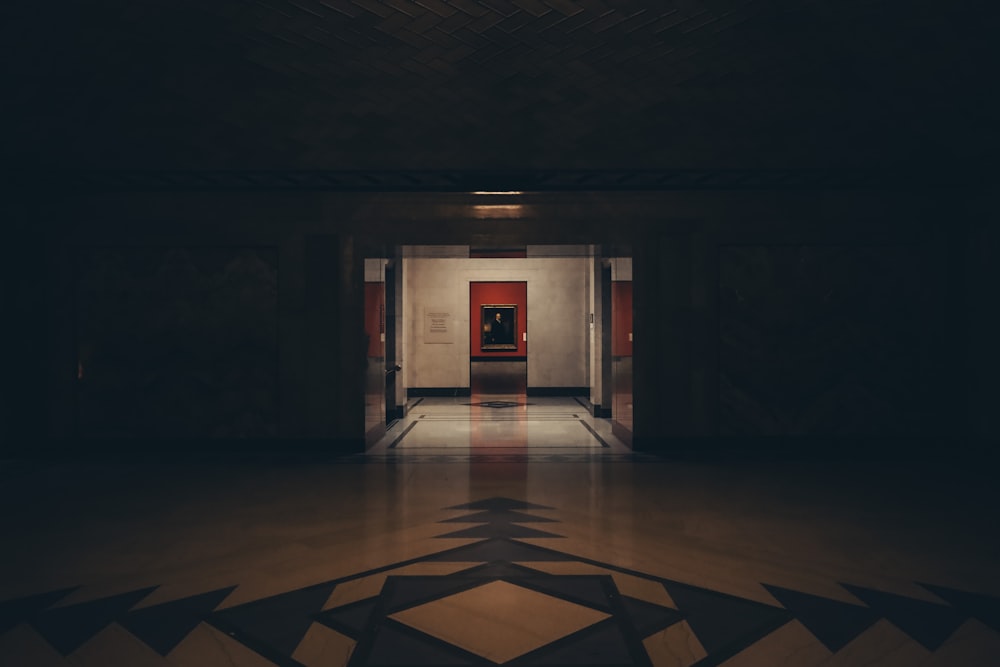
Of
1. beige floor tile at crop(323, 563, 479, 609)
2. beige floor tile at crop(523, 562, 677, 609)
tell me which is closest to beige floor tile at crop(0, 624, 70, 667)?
beige floor tile at crop(323, 563, 479, 609)

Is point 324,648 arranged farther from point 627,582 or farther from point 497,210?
point 497,210

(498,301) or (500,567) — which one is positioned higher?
(498,301)

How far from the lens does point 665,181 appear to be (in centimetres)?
794

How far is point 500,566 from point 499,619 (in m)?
0.79

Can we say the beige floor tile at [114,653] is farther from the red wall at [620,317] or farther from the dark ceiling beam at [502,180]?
the red wall at [620,317]

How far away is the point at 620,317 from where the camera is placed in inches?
447

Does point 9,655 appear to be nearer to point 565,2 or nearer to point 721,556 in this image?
point 721,556

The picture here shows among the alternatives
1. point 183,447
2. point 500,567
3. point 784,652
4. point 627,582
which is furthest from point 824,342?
point 183,447

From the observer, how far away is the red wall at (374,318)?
8789 mm

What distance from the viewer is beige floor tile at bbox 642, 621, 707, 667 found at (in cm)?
316

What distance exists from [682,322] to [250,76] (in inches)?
220

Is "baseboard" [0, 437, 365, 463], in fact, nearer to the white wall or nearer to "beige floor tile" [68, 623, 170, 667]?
"beige floor tile" [68, 623, 170, 667]

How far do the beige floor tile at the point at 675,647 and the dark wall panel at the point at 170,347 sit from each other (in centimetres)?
612

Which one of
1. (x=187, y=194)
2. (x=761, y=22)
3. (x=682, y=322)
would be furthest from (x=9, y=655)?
(x=682, y=322)
